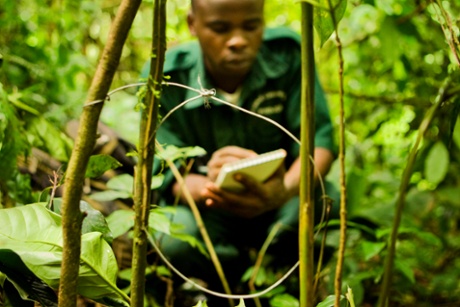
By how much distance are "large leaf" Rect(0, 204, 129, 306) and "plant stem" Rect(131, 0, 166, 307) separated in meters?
0.05

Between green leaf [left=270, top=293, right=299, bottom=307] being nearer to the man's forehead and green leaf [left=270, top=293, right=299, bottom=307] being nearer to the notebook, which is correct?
the notebook

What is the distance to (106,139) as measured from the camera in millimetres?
1934

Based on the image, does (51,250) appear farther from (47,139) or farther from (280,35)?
(280,35)

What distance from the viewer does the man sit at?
1.56m

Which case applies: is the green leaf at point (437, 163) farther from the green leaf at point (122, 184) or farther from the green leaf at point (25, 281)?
the green leaf at point (25, 281)

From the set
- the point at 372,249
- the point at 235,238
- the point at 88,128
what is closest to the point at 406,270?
the point at 372,249

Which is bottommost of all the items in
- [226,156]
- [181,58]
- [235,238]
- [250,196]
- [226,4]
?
[235,238]

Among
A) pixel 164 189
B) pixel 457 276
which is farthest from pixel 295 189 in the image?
pixel 457 276

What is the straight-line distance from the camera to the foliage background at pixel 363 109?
4.68ft

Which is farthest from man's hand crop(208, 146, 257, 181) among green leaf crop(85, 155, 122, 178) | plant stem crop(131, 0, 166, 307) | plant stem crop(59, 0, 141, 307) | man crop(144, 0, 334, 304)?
plant stem crop(59, 0, 141, 307)

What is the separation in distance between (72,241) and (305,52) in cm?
36

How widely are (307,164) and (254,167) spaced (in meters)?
0.57

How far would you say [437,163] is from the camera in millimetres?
1750

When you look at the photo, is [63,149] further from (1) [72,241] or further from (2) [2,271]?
(1) [72,241]
